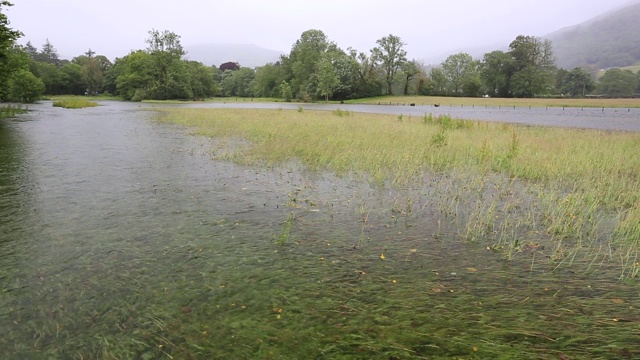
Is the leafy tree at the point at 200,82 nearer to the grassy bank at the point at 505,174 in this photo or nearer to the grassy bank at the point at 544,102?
the grassy bank at the point at 544,102

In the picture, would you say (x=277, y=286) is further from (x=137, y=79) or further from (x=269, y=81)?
(x=269, y=81)

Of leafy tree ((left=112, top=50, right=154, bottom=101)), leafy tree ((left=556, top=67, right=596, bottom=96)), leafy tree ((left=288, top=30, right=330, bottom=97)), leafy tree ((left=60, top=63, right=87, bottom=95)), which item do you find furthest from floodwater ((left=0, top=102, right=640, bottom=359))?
leafy tree ((left=556, top=67, right=596, bottom=96))

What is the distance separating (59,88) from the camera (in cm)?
12544

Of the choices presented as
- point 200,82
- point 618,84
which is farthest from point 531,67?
point 200,82

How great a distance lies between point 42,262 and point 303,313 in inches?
208

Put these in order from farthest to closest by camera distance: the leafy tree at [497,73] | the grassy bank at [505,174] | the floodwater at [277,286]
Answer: the leafy tree at [497,73] < the grassy bank at [505,174] < the floodwater at [277,286]

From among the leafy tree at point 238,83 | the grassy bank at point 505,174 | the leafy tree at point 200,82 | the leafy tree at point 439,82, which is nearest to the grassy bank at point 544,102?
the leafy tree at point 439,82

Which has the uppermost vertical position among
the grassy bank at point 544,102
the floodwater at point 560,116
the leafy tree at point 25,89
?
the leafy tree at point 25,89

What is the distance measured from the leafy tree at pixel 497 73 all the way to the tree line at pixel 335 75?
1.05 feet

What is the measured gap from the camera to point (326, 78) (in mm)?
114000

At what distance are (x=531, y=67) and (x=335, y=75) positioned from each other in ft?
221

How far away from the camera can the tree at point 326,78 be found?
Result: 11387 centimetres

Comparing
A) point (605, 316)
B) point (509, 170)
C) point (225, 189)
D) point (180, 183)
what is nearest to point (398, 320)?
point (605, 316)

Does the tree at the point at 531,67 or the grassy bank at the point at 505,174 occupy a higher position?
the tree at the point at 531,67
